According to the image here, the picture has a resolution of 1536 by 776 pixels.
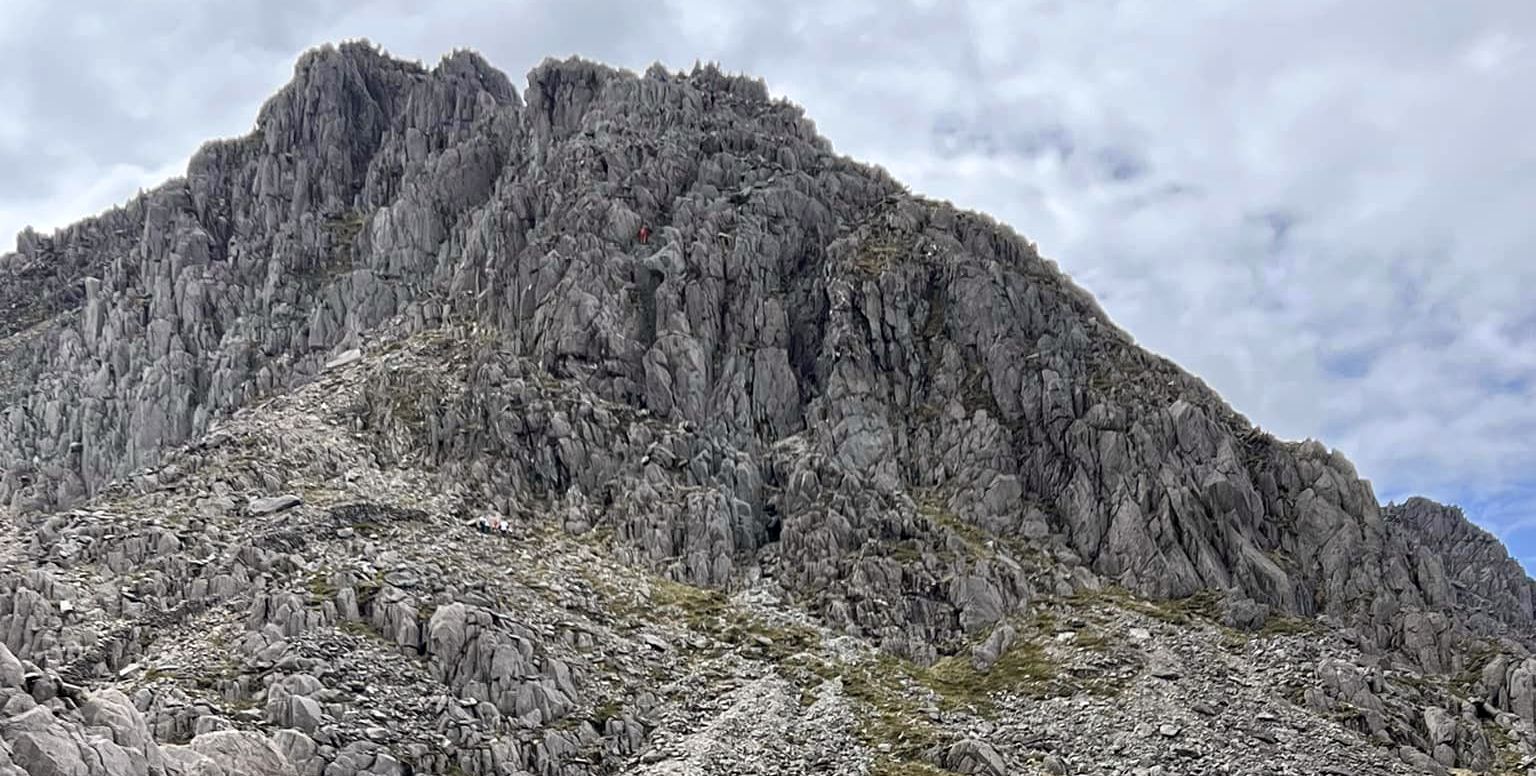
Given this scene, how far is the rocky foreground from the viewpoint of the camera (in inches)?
2345

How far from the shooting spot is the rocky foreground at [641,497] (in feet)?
195

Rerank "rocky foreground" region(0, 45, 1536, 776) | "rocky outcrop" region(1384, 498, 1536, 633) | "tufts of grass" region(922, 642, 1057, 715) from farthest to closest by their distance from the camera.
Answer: "rocky outcrop" region(1384, 498, 1536, 633) < "tufts of grass" region(922, 642, 1057, 715) < "rocky foreground" region(0, 45, 1536, 776)

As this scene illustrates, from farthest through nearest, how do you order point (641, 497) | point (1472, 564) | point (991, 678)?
point (1472, 564) < point (641, 497) < point (991, 678)

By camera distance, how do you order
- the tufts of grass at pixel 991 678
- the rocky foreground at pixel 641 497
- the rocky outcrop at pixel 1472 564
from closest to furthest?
the rocky foreground at pixel 641 497, the tufts of grass at pixel 991 678, the rocky outcrop at pixel 1472 564

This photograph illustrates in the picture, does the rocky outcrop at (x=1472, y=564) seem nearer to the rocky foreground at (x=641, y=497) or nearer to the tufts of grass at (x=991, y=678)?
the rocky foreground at (x=641, y=497)

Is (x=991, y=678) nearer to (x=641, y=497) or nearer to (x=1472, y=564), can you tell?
(x=641, y=497)

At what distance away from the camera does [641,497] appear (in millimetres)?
84125

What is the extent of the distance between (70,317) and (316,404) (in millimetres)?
50748

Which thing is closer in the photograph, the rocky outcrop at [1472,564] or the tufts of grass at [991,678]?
the tufts of grass at [991,678]

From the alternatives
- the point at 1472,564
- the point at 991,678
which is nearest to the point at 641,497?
the point at 991,678

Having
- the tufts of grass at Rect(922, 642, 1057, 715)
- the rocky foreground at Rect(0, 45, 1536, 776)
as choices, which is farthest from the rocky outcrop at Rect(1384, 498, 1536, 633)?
the tufts of grass at Rect(922, 642, 1057, 715)

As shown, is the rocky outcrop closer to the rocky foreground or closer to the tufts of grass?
the rocky foreground

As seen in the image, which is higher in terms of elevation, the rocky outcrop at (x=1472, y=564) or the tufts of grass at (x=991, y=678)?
the rocky outcrop at (x=1472, y=564)

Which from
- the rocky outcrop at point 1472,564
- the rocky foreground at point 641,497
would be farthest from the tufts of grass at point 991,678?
the rocky outcrop at point 1472,564
